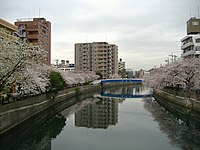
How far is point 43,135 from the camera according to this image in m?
15.8

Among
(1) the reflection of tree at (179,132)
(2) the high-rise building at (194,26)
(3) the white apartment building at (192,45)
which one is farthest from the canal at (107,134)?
(2) the high-rise building at (194,26)

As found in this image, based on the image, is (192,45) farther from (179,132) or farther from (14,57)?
(14,57)

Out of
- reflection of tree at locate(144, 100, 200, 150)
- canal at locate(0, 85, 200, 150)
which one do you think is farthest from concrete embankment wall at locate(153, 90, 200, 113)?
reflection of tree at locate(144, 100, 200, 150)

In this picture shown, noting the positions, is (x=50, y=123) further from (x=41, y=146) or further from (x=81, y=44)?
(x=81, y=44)

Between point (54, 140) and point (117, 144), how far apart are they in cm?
393

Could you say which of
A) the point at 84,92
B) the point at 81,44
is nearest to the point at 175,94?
the point at 84,92

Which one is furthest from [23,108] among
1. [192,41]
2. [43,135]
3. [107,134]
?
[192,41]

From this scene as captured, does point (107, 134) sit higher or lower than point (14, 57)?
lower

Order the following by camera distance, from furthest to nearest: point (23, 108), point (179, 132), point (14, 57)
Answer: point (23, 108) → point (179, 132) → point (14, 57)

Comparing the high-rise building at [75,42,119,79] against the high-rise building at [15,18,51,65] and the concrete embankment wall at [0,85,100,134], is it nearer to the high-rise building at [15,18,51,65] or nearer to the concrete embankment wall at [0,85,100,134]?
the high-rise building at [15,18,51,65]

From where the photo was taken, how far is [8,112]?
14695mm

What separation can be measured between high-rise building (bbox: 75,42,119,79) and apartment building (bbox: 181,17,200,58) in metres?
32.9

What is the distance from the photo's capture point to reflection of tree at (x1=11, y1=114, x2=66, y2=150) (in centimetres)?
1306

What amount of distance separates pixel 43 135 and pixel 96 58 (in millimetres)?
61301
